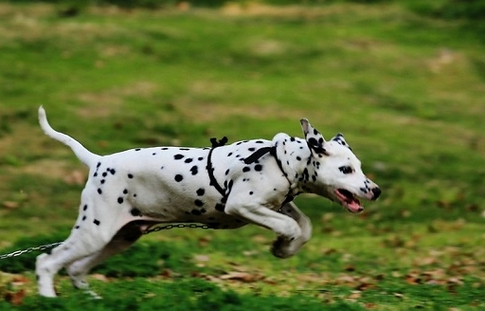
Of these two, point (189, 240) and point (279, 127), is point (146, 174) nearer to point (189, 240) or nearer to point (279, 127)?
point (189, 240)

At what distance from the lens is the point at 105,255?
859 cm

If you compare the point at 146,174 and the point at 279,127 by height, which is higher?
the point at 279,127

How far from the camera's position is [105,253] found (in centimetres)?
856

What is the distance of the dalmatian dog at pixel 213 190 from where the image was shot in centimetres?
789

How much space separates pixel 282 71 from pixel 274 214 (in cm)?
1372

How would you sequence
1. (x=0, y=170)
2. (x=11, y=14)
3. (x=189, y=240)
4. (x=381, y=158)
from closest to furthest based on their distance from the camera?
(x=189, y=240) → (x=0, y=170) → (x=381, y=158) → (x=11, y=14)

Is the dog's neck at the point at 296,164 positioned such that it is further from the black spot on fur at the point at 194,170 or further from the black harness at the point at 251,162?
the black spot on fur at the point at 194,170

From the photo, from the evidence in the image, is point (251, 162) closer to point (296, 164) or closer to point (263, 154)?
point (263, 154)

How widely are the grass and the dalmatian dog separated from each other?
1.55 feet

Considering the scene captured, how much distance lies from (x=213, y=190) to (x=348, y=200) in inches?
39.3

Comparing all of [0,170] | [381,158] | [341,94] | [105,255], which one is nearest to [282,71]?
[341,94]

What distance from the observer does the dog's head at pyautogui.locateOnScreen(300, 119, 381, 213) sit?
25.7 ft

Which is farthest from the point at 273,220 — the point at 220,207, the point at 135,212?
the point at 135,212

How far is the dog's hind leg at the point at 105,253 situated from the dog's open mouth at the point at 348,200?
158cm
